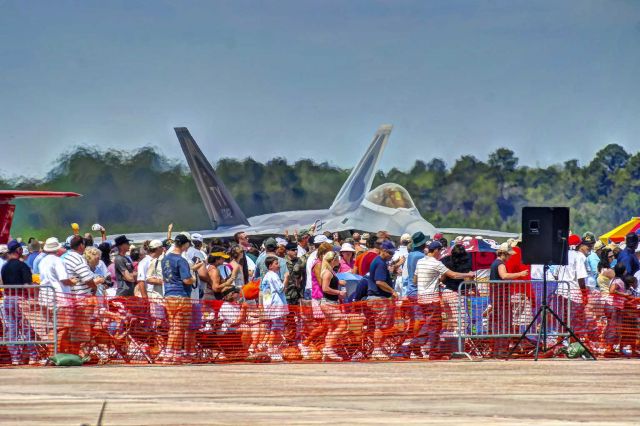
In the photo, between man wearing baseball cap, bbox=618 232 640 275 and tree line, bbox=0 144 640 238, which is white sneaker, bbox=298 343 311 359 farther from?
tree line, bbox=0 144 640 238

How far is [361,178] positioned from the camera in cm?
6544

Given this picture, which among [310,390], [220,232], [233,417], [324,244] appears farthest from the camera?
[220,232]

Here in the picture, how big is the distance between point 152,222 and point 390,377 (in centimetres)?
4393

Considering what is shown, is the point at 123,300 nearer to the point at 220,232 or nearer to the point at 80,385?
the point at 80,385

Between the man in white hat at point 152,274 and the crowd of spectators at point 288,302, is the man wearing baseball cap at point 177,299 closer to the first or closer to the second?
the crowd of spectators at point 288,302

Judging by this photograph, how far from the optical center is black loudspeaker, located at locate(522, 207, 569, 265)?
16328 millimetres

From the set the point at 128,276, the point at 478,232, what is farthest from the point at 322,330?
the point at 478,232

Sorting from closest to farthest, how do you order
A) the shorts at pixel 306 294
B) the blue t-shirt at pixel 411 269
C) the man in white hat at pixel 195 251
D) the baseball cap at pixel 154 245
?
the blue t-shirt at pixel 411 269 → the baseball cap at pixel 154 245 → the shorts at pixel 306 294 → the man in white hat at pixel 195 251

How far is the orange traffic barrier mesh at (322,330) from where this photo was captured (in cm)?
1662

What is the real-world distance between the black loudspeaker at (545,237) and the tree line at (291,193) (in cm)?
3768

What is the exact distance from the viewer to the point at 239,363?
54.7ft

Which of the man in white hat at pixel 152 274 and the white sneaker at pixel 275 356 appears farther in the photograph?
the man in white hat at pixel 152 274

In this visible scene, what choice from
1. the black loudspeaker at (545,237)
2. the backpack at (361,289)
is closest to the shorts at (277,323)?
the backpack at (361,289)

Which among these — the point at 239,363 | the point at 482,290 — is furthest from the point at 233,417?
the point at 482,290
